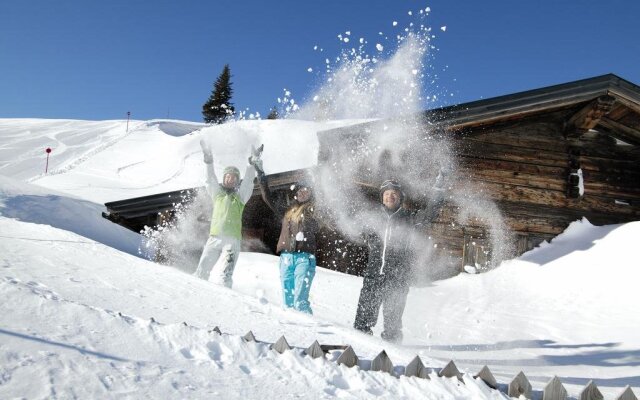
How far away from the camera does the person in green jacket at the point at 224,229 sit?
5137 mm

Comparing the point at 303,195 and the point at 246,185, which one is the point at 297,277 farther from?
the point at 246,185

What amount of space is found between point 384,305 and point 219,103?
4959cm

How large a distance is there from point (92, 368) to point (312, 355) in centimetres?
110

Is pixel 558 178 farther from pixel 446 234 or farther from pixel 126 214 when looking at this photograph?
pixel 126 214

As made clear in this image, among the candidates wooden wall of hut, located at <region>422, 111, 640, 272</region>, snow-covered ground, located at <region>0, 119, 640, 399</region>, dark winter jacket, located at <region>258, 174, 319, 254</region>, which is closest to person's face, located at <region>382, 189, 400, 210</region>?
dark winter jacket, located at <region>258, 174, 319, 254</region>

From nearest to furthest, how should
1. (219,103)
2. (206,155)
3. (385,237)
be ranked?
(385,237)
(206,155)
(219,103)

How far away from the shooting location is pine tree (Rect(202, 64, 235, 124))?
50.7 m

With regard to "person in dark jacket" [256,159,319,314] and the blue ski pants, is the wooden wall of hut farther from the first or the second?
the blue ski pants

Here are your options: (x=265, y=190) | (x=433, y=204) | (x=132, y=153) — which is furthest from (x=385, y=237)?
(x=132, y=153)

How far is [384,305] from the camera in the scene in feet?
14.7

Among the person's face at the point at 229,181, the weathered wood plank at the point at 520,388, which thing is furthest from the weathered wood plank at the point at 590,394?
the person's face at the point at 229,181

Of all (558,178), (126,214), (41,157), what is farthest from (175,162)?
(558,178)

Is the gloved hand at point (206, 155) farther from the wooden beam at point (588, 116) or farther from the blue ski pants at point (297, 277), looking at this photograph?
the wooden beam at point (588, 116)

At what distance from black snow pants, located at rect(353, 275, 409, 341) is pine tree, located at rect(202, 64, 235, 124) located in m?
48.7
